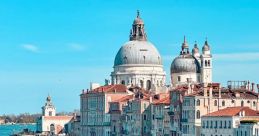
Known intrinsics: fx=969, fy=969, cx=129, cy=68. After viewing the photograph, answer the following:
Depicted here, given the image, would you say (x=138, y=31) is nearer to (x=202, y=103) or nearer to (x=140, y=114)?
(x=140, y=114)

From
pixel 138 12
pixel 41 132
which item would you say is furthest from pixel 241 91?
pixel 41 132

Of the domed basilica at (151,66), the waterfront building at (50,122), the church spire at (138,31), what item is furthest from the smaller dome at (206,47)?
the waterfront building at (50,122)

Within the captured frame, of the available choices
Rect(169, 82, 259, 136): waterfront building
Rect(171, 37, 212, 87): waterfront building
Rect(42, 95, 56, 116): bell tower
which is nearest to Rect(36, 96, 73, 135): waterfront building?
Rect(42, 95, 56, 116): bell tower

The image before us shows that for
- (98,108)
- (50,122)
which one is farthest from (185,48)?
(50,122)

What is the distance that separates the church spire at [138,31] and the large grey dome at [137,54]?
1810 millimetres

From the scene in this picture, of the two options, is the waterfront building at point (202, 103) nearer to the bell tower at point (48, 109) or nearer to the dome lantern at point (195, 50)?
the dome lantern at point (195, 50)

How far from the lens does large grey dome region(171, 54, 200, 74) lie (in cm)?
10938

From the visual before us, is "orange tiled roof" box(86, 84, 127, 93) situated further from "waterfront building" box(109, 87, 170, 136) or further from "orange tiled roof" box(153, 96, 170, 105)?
"orange tiled roof" box(153, 96, 170, 105)

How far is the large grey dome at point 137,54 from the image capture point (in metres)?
113

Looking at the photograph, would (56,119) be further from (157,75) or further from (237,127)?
(237,127)

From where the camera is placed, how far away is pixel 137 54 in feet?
371

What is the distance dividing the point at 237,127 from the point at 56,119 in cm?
6123

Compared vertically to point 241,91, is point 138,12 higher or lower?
higher

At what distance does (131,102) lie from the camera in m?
95.9
